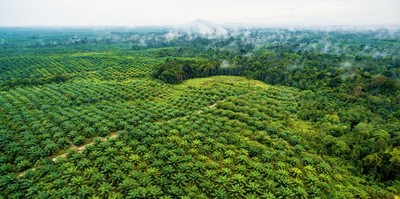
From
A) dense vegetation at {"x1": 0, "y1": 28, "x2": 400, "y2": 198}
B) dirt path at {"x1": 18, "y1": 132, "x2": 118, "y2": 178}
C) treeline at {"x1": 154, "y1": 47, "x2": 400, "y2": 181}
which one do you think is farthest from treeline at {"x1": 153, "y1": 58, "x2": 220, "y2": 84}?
dirt path at {"x1": 18, "y1": 132, "x2": 118, "y2": 178}

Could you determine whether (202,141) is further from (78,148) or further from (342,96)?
(342,96)

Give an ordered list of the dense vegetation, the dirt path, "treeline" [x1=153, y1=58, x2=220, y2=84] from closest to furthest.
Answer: the dense vegetation, the dirt path, "treeline" [x1=153, y1=58, x2=220, y2=84]

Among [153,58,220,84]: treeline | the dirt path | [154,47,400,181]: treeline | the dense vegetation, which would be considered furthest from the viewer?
[153,58,220,84]: treeline

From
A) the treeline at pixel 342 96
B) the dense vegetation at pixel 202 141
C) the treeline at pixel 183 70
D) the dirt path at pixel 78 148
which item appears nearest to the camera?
the dense vegetation at pixel 202 141

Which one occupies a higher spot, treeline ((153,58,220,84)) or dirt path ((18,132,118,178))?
treeline ((153,58,220,84))

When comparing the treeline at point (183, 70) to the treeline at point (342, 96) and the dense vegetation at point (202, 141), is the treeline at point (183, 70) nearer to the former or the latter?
the treeline at point (342, 96)

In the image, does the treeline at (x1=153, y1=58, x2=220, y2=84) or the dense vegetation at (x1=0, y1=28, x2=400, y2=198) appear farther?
the treeline at (x1=153, y1=58, x2=220, y2=84)

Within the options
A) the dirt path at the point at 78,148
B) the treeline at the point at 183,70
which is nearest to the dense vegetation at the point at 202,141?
the dirt path at the point at 78,148

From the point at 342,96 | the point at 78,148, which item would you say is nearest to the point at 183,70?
the point at 342,96

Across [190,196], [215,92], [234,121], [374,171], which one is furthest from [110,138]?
[374,171]

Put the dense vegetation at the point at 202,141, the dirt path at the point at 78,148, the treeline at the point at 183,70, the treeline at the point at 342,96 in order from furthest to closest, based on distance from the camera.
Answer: the treeline at the point at 183,70 < the treeline at the point at 342,96 < the dirt path at the point at 78,148 < the dense vegetation at the point at 202,141

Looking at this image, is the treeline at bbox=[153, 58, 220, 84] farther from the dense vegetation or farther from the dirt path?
the dirt path
